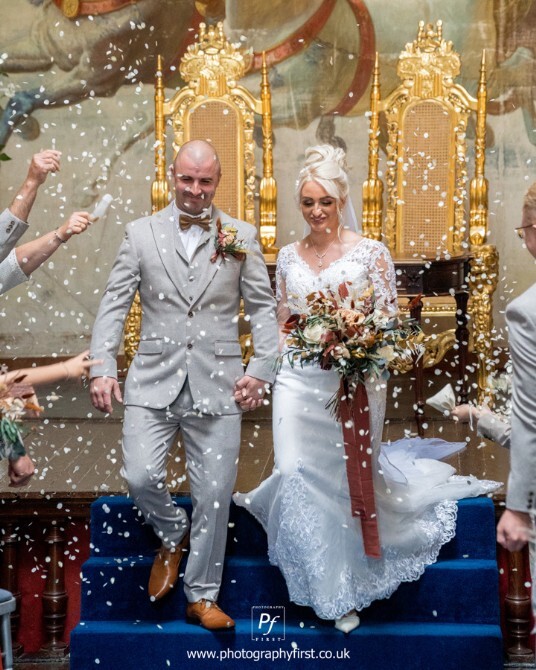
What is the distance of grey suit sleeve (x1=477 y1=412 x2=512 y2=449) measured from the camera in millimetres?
3713

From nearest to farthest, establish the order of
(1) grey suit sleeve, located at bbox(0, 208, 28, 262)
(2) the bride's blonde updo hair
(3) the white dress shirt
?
(1) grey suit sleeve, located at bbox(0, 208, 28, 262), (3) the white dress shirt, (2) the bride's blonde updo hair

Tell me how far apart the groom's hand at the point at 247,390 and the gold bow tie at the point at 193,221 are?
2.29 feet

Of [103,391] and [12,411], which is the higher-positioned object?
[12,411]

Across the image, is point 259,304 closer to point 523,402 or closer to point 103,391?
point 103,391

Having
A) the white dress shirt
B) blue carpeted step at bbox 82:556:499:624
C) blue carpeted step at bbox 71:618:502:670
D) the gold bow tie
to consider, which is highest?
the gold bow tie

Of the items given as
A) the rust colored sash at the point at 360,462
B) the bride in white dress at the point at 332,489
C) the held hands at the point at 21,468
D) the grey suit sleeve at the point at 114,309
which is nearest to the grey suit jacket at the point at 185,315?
the grey suit sleeve at the point at 114,309

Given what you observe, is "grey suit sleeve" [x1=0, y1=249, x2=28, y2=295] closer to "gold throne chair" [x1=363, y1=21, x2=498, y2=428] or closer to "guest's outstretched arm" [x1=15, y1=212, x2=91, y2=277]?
"guest's outstretched arm" [x1=15, y1=212, x2=91, y2=277]

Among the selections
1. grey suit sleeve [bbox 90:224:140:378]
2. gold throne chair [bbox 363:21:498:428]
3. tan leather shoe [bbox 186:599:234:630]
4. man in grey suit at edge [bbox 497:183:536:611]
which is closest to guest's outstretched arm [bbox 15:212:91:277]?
grey suit sleeve [bbox 90:224:140:378]

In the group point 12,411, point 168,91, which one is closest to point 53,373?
point 12,411

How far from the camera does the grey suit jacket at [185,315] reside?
16.6 ft

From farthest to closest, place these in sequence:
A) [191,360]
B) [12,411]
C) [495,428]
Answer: [191,360], [12,411], [495,428]

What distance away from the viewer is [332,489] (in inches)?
203

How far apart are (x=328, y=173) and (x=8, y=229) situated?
1691 millimetres

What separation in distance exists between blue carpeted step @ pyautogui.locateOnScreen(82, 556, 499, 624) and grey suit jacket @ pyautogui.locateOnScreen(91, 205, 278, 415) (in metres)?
0.82
